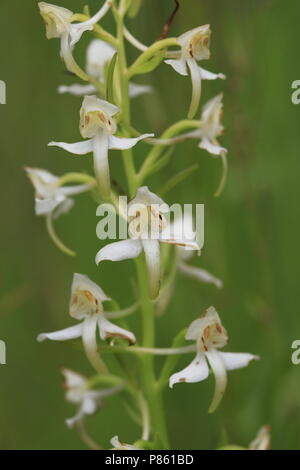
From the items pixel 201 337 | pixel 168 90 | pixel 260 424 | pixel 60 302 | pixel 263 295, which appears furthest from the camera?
pixel 60 302

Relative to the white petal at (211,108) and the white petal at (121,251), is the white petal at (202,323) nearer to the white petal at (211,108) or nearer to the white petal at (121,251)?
the white petal at (121,251)

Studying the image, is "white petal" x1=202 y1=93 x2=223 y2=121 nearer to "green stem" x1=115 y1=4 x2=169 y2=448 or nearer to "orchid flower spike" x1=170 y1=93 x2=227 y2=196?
"orchid flower spike" x1=170 y1=93 x2=227 y2=196

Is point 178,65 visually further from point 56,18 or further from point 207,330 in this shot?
point 207,330

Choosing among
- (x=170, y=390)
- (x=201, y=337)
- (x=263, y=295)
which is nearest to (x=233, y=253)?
(x=263, y=295)

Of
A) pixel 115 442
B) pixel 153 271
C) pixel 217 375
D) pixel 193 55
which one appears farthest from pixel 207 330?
pixel 193 55

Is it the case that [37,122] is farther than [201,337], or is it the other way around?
[37,122]

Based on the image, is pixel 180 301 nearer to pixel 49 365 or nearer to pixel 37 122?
pixel 49 365
